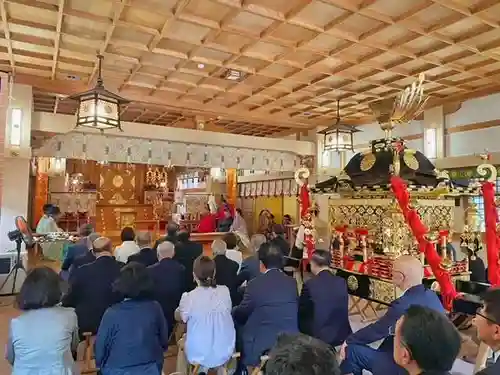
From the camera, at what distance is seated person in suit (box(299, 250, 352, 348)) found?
2.85 m

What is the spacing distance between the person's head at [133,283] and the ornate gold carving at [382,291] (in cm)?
273

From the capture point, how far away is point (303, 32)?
16.1ft

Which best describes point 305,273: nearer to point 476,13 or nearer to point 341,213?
point 341,213

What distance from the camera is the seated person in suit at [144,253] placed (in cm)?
401

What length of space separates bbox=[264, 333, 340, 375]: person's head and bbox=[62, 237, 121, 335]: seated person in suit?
7.63 ft

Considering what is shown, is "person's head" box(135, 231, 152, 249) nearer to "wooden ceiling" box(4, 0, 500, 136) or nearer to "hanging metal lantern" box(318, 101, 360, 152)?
"wooden ceiling" box(4, 0, 500, 136)

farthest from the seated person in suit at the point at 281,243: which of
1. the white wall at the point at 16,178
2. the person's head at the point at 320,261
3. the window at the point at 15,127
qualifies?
the window at the point at 15,127

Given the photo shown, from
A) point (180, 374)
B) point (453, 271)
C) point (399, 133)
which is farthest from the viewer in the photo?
point (399, 133)

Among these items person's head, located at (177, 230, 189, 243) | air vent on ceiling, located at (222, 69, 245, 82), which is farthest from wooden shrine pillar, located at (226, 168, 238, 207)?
person's head, located at (177, 230, 189, 243)

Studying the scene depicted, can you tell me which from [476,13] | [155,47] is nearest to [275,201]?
[155,47]

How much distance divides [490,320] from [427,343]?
50 cm

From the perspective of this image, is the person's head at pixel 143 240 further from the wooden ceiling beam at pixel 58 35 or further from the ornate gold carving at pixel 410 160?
the ornate gold carving at pixel 410 160

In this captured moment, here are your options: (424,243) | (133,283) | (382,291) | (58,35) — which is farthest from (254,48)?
(133,283)

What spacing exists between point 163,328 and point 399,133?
7634 millimetres
